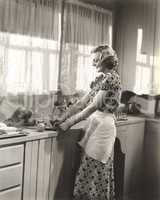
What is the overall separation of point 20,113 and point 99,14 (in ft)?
4.94

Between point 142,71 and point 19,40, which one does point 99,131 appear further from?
point 142,71

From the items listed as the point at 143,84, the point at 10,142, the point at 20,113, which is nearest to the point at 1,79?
the point at 20,113

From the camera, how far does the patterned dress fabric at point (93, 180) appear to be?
2654 mm

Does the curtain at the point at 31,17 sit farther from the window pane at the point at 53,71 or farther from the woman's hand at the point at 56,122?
the woman's hand at the point at 56,122

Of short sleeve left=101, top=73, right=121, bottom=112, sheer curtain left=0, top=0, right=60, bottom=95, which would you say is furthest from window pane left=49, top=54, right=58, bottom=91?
short sleeve left=101, top=73, right=121, bottom=112

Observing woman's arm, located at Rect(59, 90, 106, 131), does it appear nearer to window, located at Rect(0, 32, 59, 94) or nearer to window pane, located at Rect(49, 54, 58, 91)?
window, located at Rect(0, 32, 59, 94)

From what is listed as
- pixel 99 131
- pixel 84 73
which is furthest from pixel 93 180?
pixel 84 73

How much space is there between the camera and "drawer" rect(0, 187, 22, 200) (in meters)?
2.21

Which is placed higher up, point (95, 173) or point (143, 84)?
point (143, 84)

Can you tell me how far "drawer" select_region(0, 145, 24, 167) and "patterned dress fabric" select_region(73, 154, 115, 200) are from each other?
1.80 feet

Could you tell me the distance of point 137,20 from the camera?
3852 millimetres

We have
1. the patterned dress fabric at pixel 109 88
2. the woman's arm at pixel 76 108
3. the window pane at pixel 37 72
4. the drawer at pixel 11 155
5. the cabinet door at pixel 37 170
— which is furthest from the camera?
the window pane at pixel 37 72

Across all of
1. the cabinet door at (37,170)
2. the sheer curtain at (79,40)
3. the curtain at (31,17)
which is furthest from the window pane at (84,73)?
the cabinet door at (37,170)

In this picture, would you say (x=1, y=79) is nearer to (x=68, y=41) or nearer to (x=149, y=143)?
(x=68, y=41)
